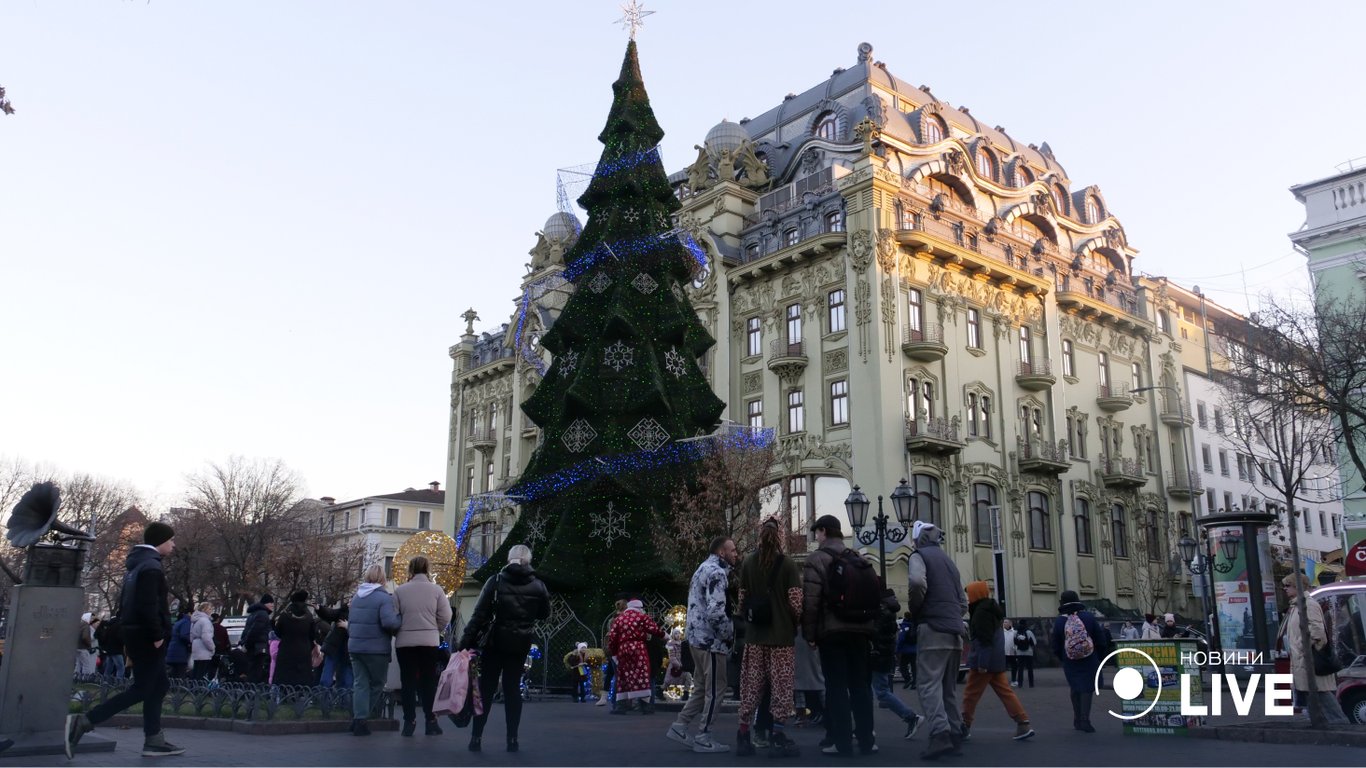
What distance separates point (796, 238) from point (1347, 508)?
A: 2069 centimetres

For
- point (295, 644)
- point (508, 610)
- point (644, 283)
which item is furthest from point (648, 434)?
point (508, 610)

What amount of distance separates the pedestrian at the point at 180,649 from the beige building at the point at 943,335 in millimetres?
18235

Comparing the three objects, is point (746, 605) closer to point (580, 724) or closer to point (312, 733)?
point (580, 724)

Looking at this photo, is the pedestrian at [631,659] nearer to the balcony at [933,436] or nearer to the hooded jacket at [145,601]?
the hooded jacket at [145,601]

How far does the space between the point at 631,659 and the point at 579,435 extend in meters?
4.71

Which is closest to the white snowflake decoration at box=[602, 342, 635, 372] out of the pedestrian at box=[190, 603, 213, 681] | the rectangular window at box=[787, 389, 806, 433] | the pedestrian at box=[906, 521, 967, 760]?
the pedestrian at box=[190, 603, 213, 681]

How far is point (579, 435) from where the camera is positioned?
17.9 m

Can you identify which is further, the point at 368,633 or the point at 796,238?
the point at 796,238

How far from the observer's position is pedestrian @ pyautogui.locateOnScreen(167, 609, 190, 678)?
15.1m

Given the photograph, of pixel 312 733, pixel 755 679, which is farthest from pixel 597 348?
pixel 755 679

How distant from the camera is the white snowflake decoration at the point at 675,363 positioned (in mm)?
18594

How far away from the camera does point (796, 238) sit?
40938 millimetres

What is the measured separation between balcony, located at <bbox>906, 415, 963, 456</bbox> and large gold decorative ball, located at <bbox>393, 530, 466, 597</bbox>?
71.1 feet

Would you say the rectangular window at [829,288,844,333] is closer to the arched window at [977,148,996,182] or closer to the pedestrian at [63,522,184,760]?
the arched window at [977,148,996,182]
